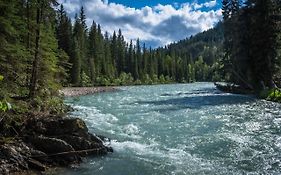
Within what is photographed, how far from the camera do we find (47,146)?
14859mm

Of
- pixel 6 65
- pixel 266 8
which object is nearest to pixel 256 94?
pixel 266 8

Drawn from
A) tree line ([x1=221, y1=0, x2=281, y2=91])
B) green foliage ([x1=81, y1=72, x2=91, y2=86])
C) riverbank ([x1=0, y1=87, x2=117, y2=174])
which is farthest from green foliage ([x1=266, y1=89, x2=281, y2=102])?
green foliage ([x1=81, y1=72, x2=91, y2=86])

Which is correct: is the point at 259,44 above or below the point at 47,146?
above

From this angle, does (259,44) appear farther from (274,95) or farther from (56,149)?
(56,149)

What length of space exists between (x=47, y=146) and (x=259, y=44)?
36.2 m

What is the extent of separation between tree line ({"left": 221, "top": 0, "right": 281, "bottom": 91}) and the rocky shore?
32.1 metres

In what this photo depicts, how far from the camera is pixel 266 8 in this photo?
4475 cm

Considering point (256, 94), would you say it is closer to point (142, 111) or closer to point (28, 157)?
point (142, 111)

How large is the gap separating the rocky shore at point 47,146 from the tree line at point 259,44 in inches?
1265

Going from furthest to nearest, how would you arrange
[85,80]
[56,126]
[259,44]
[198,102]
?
[85,80], [259,44], [198,102], [56,126]

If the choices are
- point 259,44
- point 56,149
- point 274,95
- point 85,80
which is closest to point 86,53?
point 85,80

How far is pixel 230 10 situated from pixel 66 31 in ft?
111

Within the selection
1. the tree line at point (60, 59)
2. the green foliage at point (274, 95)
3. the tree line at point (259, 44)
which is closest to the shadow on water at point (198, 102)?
the green foliage at point (274, 95)

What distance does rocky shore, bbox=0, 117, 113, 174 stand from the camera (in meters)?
13.3
